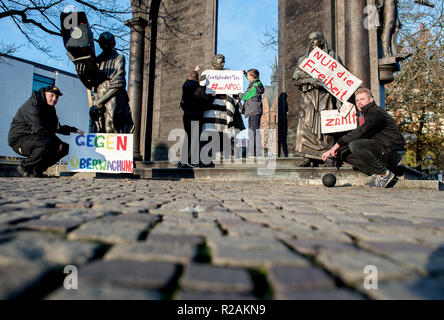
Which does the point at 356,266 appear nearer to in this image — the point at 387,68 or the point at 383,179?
the point at 383,179

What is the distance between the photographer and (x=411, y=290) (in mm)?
758

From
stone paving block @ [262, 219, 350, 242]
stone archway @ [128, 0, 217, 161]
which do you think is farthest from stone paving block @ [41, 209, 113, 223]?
stone archway @ [128, 0, 217, 161]

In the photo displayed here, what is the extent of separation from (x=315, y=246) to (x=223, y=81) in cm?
704

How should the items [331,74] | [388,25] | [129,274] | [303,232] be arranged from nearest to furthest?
[129,274] < [303,232] < [331,74] < [388,25]

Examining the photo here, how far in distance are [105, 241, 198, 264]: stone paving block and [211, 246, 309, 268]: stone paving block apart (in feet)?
0.31

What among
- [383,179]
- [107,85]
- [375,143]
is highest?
[107,85]

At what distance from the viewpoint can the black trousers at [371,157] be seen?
4840mm

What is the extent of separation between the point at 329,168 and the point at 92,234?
17.8ft

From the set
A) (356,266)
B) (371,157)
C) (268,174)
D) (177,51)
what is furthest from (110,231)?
(177,51)

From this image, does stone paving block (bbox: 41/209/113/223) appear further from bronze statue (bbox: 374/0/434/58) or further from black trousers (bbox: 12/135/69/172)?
bronze statue (bbox: 374/0/434/58)

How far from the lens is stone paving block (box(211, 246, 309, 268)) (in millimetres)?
894

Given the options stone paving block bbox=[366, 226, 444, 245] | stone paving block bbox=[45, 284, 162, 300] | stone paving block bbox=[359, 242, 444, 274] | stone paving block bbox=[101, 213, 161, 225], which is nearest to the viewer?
stone paving block bbox=[45, 284, 162, 300]
